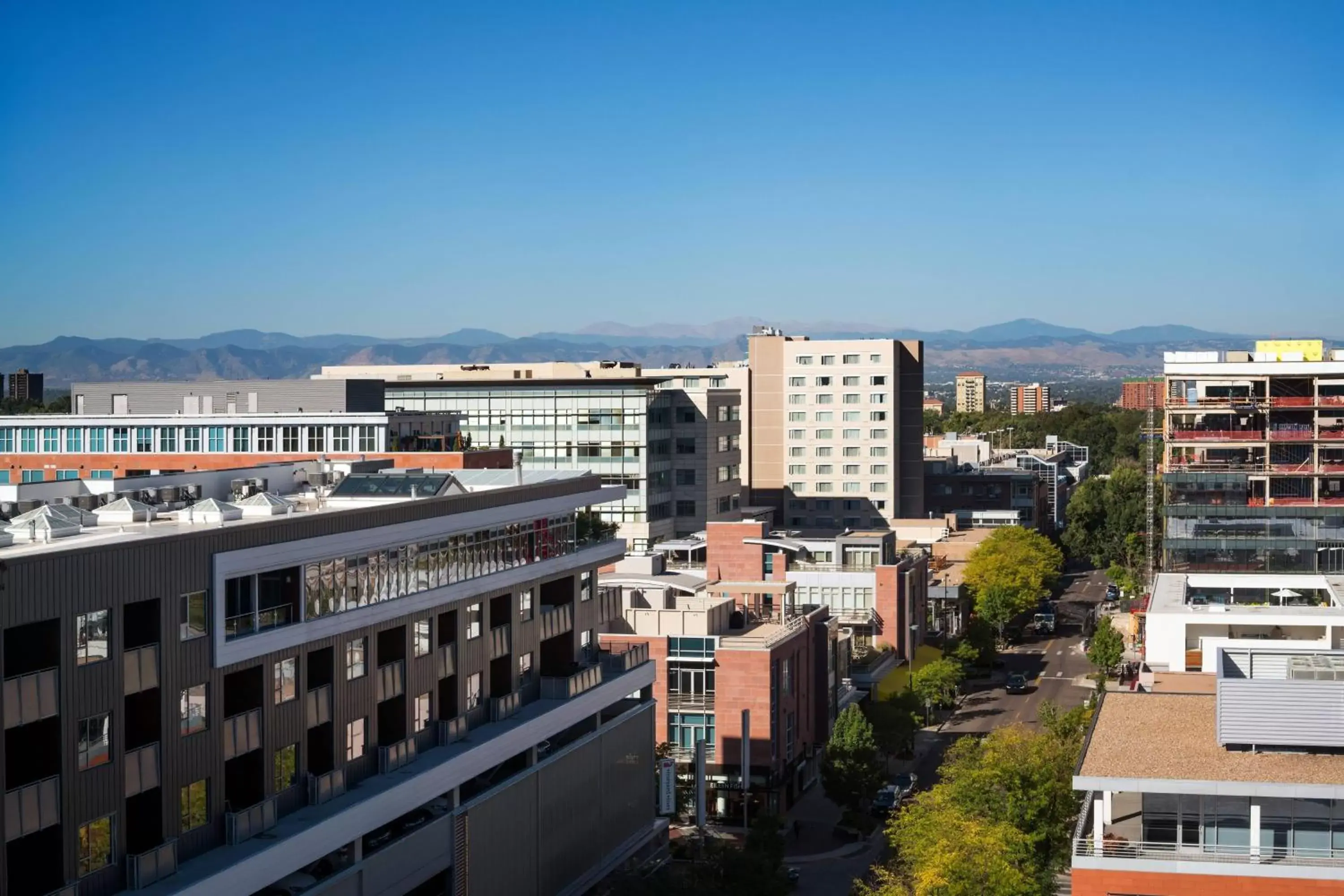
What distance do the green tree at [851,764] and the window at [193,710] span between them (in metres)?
38.4

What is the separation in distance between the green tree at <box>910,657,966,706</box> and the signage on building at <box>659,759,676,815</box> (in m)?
29.8

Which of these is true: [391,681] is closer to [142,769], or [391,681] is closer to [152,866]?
[142,769]

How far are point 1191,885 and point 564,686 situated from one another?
1996 centimetres

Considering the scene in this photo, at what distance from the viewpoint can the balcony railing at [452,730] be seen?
4056 cm

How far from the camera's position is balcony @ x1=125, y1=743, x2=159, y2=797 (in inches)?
1150

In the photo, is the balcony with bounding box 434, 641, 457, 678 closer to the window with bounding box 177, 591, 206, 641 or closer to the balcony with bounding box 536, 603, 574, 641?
the balcony with bounding box 536, 603, 574, 641

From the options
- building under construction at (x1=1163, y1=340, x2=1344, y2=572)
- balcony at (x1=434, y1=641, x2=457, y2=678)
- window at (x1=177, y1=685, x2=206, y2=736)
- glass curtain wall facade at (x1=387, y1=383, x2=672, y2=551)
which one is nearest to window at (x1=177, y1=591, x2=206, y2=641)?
window at (x1=177, y1=685, x2=206, y2=736)

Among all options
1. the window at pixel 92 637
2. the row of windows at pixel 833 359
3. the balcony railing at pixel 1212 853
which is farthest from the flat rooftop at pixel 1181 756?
the row of windows at pixel 833 359

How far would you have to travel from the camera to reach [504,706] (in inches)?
1734

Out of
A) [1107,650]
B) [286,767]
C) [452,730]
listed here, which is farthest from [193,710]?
[1107,650]

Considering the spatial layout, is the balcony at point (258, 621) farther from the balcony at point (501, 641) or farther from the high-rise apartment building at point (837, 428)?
the high-rise apartment building at point (837, 428)

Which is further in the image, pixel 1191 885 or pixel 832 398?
pixel 832 398

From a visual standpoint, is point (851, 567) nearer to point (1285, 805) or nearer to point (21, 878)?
point (1285, 805)

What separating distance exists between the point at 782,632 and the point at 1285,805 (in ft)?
119
